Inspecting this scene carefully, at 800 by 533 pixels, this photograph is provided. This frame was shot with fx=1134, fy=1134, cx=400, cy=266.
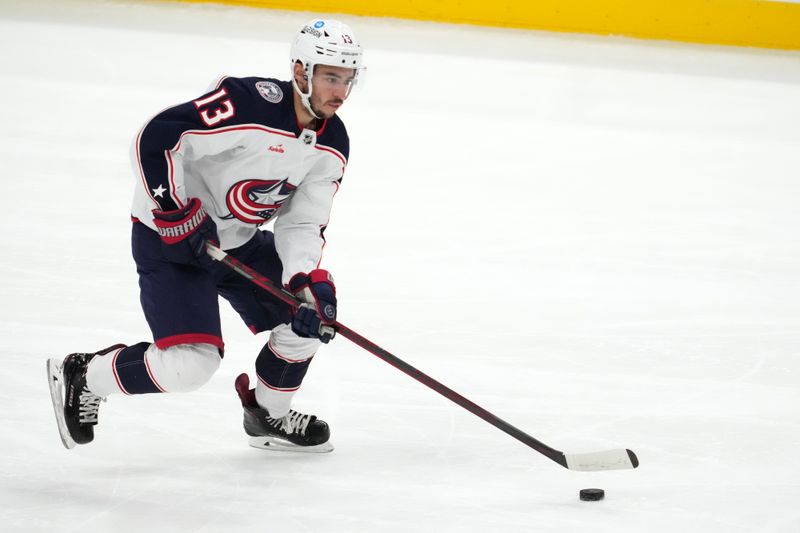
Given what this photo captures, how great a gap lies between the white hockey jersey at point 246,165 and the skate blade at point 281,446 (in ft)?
1.37

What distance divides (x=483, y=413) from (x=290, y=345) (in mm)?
505

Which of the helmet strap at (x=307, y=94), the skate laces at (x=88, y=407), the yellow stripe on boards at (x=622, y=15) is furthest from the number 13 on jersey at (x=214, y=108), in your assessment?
the yellow stripe on boards at (x=622, y=15)

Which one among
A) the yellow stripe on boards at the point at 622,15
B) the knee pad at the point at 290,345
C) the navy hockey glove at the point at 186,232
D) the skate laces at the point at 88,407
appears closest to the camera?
the navy hockey glove at the point at 186,232

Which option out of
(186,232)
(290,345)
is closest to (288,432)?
(290,345)

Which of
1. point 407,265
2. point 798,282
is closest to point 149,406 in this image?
point 407,265

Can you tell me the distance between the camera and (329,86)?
2520 mm

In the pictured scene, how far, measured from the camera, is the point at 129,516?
235 centimetres

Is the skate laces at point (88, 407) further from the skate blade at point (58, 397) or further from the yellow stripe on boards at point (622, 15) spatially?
the yellow stripe on boards at point (622, 15)

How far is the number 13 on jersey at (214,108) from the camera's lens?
249cm

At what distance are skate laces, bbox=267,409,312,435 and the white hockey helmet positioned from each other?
0.75 meters

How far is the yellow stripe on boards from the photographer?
330 inches

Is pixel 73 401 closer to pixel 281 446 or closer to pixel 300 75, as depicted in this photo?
pixel 281 446

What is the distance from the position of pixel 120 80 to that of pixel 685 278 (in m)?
3.75

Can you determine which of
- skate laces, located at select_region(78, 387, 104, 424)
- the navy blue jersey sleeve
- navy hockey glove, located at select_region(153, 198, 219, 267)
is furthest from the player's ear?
skate laces, located at select_region(78, 387, 104, 424)
